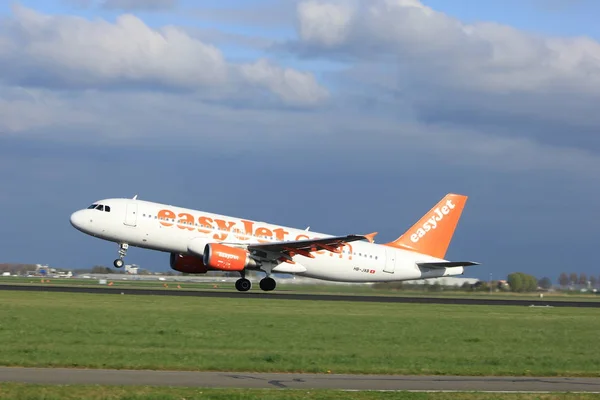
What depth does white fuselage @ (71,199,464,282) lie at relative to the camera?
48.3 metres

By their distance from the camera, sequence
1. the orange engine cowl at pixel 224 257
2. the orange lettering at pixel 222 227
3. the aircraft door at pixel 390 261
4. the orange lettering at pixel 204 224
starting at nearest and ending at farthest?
the orange engine cowl at pixel 224 257 → the orange lettering at pixel 204 224 → the orange lettering at pixel 222 227 → the aircraft door at pixel 390 261

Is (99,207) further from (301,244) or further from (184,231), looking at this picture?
(301,244)

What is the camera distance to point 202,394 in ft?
49.0

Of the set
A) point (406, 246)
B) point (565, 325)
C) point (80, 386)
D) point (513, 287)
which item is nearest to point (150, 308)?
point (565, 325)

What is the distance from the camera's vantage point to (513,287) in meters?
71.4

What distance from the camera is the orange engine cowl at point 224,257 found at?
46.9 m

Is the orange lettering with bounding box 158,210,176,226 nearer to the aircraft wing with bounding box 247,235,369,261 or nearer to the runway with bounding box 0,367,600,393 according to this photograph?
the aircraft wing with bounding box 247,235,369,261

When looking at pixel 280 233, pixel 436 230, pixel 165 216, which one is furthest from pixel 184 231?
pixel 436 230

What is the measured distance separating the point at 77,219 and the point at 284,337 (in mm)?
26389

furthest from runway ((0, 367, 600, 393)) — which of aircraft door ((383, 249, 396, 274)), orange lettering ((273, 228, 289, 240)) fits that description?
aircraft door ((383, 249, 396, 274))

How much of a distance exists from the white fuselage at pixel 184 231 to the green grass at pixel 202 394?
33173mm

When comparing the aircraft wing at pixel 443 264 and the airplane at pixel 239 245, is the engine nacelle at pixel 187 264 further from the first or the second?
the aircraft wing at pixel 443 264

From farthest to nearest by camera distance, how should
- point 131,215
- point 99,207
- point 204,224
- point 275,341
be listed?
point 99,207 < point 204,224 < point 131,215 < point 275,341

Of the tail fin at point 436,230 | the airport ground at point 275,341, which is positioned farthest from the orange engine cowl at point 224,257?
the tail fin at point 436,230
